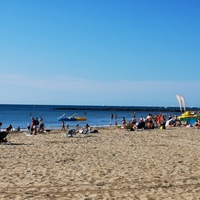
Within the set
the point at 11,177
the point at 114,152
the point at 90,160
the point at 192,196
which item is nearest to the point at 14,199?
the point at 11,177

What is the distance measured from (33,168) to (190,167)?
472 cm

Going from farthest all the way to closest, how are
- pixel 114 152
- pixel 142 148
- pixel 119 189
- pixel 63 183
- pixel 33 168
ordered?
pixel 142 148
pixel 114 152
pixel 33 168
pixel 63 183
pixel 119 189

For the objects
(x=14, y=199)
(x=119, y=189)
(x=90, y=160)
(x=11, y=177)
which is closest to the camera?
(x=14, y=199)

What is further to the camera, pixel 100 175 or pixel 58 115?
pixel 58 115

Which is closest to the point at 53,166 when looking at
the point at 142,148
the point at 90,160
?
the point at 90,160

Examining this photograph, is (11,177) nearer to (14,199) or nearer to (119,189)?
(14,199)

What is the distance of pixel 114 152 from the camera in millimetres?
14328

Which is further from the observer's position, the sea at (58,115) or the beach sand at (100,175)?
the sea at (58,115)

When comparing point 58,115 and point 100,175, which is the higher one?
point 100,175

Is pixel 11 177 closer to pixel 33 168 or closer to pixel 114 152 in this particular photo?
pixel 33 168

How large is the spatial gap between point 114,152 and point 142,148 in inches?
75.9

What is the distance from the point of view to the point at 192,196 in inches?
285

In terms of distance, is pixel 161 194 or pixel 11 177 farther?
pixel 11 177

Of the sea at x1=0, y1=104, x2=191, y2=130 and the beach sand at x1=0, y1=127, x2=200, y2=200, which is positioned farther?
the sea at x1=0, y1=104, x2=191, y2=130
